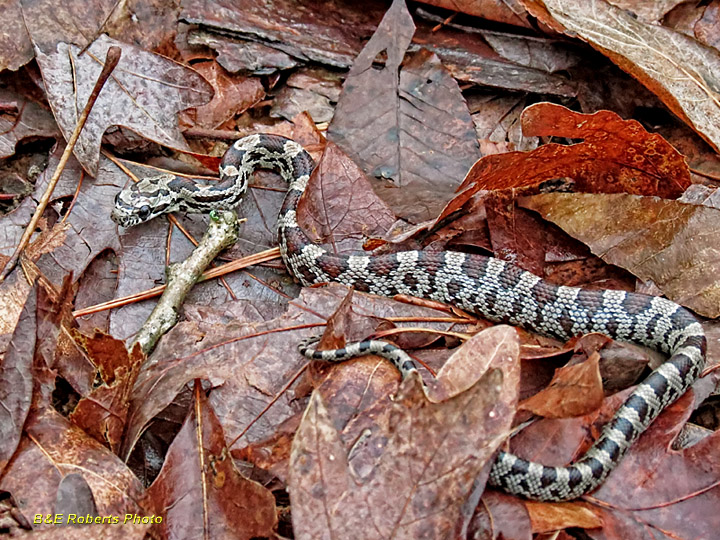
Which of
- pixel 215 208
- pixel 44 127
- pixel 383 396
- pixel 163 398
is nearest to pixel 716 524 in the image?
pixel 383 396

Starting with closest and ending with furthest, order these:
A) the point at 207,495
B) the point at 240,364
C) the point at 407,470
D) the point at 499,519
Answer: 1. the point at 407,470
2. the point at 207,495
3. the point at 499,519
4. the point at 240,364

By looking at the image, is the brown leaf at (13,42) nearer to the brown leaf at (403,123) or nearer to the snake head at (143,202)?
the snake head at (143,202)

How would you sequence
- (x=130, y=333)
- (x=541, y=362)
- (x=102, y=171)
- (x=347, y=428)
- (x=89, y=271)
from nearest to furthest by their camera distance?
(x=347, y=428), (x=541, y=362), (x=130, y=333), (x=89, y=271), (x=102, y=171)

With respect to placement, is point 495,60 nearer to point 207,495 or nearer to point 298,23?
point 298,23

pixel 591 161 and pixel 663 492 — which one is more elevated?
pixel 591 161

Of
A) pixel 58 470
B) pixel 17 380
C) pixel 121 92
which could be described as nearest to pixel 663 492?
pixel 58 470

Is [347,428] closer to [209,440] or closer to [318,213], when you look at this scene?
[209,440]
